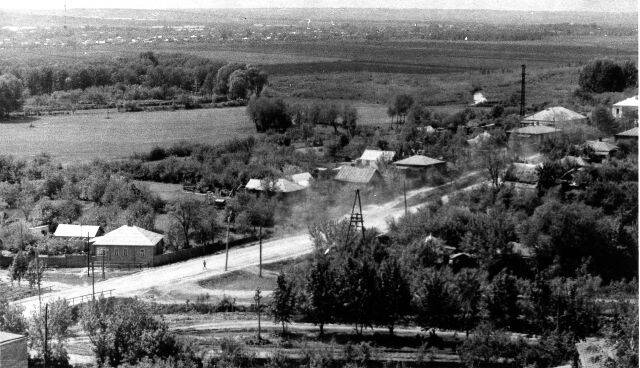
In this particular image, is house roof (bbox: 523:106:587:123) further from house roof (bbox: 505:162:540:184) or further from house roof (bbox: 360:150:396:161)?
house roof (bbox: 505:162:540:184)

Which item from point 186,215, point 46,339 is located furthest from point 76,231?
point 46,339

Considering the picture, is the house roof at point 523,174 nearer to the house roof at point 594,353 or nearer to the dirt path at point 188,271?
the dirt path at point 188,271

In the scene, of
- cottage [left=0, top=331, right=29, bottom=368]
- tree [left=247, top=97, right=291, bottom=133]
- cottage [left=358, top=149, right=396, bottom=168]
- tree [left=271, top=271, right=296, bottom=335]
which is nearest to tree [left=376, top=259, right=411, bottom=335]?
tree [left=271, top=271, right=296, bottom=335]

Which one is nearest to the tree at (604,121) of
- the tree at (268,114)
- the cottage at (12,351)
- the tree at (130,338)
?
the tree at (268,114)

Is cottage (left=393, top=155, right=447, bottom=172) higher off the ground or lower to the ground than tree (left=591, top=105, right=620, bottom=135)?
lower

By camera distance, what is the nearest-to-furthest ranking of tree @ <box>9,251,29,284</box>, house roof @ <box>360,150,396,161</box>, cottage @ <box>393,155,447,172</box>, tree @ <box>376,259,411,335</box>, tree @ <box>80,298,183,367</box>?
tree @ <box>80,298,183,367</box> < tree @ <box>376,259,411,335</box> < tree @ <box>9,251,29,284</box> < cottage @ <box>393,155,447,172</box> < house roof @ <box>360,150,396,161</box>

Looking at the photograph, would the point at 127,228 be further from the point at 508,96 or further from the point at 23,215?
the point at 508,96
